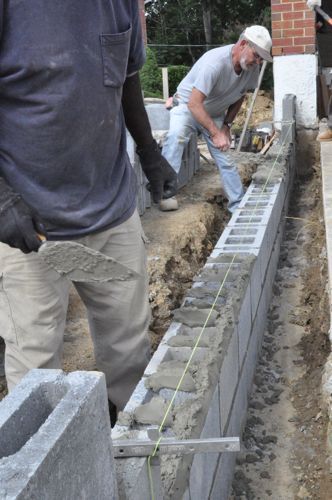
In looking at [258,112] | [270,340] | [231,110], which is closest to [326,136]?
[231,110]

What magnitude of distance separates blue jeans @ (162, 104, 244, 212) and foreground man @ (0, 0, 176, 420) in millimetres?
3294

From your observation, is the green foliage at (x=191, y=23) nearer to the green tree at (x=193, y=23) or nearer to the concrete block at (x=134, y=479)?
the green tree at (x=193, y=23)

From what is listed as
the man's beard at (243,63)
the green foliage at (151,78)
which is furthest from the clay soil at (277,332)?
the green foliage at (151,78)

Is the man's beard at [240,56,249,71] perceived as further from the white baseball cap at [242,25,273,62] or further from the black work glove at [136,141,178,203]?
the black work glove at [136,141,178,203]

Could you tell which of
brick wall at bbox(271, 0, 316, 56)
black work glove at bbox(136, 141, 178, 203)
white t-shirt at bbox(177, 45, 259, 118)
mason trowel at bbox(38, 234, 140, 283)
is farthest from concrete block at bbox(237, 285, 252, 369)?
brick wall at bbox(271, 0, 316, 56)

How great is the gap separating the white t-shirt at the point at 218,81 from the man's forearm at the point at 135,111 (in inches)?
110

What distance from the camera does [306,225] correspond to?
6277 mm

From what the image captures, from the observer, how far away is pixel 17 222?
2.04 m

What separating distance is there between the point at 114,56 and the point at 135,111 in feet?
1.73

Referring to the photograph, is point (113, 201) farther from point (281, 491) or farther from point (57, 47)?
point (281, 491)

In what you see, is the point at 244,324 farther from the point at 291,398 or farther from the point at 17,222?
the point at 17,222

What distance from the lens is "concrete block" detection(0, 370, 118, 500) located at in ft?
3.48

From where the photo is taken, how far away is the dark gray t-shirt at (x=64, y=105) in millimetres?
2086

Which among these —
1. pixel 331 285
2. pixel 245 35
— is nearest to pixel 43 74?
pixel 331 285
